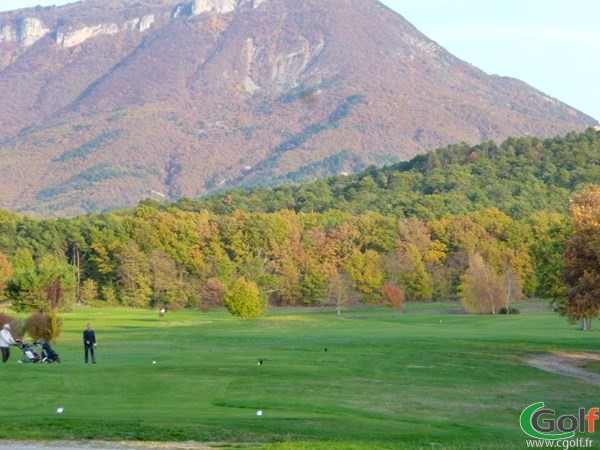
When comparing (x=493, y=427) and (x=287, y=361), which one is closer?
(x=493, y=427)

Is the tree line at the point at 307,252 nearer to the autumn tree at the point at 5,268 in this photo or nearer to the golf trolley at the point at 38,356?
the autumn tree at the point at 5,268

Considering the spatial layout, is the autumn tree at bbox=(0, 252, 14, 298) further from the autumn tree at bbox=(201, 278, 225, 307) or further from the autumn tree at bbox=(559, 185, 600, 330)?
the autumn tree at bbox=(559, 185, 600, 330)

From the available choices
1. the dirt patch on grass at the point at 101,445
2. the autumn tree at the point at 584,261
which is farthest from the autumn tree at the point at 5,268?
the dirt patch on grass at the point at 101,445

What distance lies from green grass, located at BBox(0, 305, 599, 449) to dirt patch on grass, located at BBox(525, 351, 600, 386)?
0.91m

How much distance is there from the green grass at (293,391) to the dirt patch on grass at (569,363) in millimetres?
907

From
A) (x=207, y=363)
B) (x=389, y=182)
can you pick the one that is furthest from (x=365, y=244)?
(x=207, y=363)

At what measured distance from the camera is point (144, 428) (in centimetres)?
2266

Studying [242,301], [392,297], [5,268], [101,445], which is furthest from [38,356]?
[5,268]

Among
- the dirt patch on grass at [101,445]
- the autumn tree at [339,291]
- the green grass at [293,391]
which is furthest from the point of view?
the autumn tree at [339,291]

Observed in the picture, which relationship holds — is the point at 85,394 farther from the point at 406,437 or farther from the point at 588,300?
the point at 588,300

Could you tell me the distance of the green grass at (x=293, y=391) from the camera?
75.3 feet

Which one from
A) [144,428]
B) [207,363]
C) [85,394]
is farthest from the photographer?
[207,363]

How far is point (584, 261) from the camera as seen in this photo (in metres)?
44.1

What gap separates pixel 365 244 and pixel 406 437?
4234 inches
